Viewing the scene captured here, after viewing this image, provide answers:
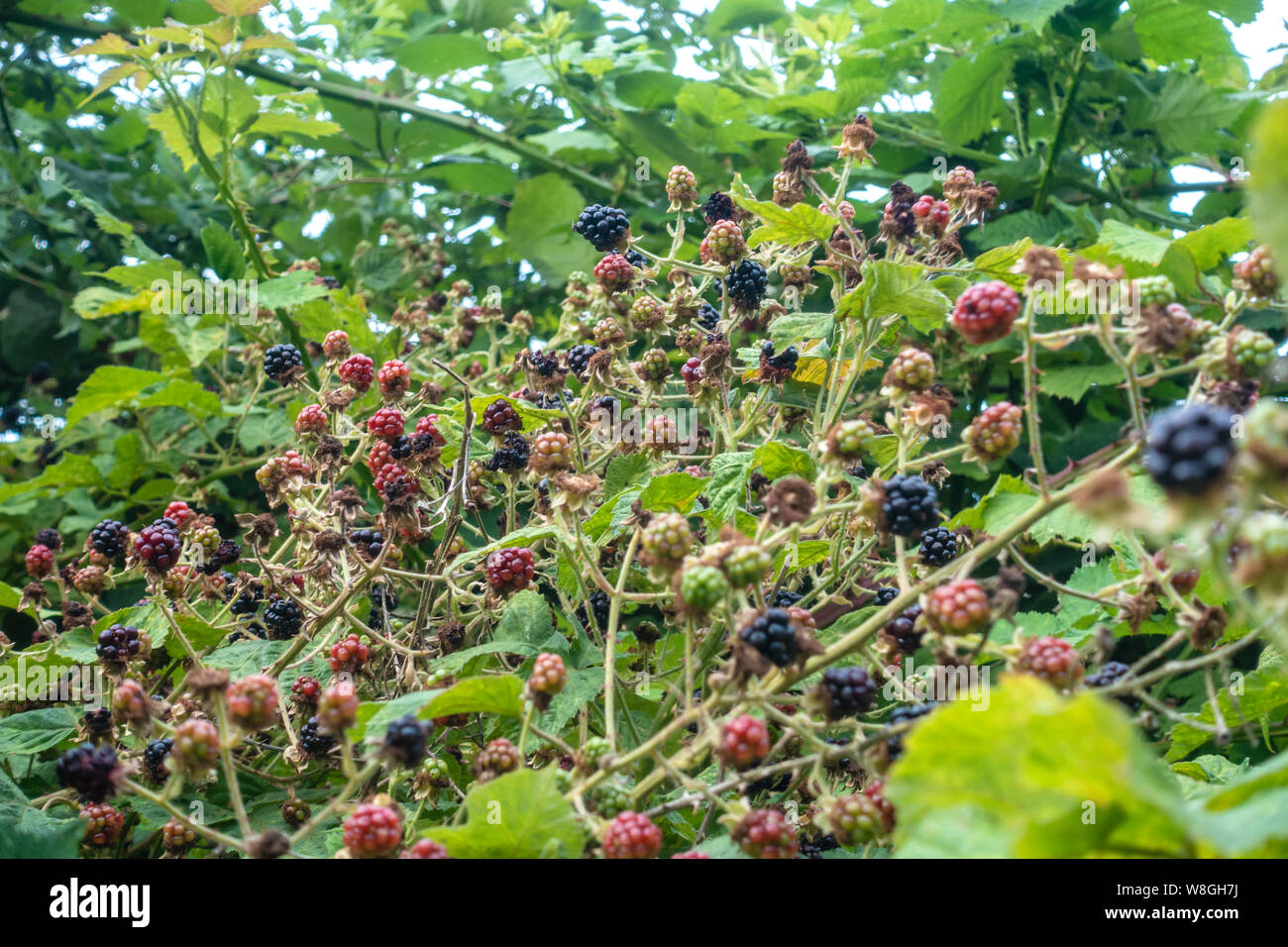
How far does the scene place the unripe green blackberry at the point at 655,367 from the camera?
1760 millimetres

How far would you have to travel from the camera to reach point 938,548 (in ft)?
4.60

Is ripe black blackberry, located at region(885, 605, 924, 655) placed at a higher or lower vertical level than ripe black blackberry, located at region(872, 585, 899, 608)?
lower

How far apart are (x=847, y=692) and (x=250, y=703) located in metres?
0.63

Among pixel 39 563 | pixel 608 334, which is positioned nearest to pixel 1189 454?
pixel 608 334

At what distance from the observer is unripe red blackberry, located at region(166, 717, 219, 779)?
100 centimetres

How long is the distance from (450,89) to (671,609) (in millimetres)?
2541

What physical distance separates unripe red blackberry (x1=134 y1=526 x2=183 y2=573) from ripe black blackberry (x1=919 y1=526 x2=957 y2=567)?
1.23 metres

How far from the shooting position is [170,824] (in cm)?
141

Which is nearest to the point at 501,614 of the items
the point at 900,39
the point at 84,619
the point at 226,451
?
the point at 84,619

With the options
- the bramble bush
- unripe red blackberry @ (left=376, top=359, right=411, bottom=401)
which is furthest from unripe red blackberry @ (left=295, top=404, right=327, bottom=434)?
unripe red blackberry @ (left=376, top=359, right=411, bottom=401)

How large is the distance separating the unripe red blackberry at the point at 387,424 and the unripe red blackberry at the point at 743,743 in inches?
34.2

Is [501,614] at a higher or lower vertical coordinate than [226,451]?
lower

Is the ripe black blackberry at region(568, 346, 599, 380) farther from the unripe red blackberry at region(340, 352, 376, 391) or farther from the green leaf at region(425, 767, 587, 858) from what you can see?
the green leaf at region(425, 767, 587, 858)
